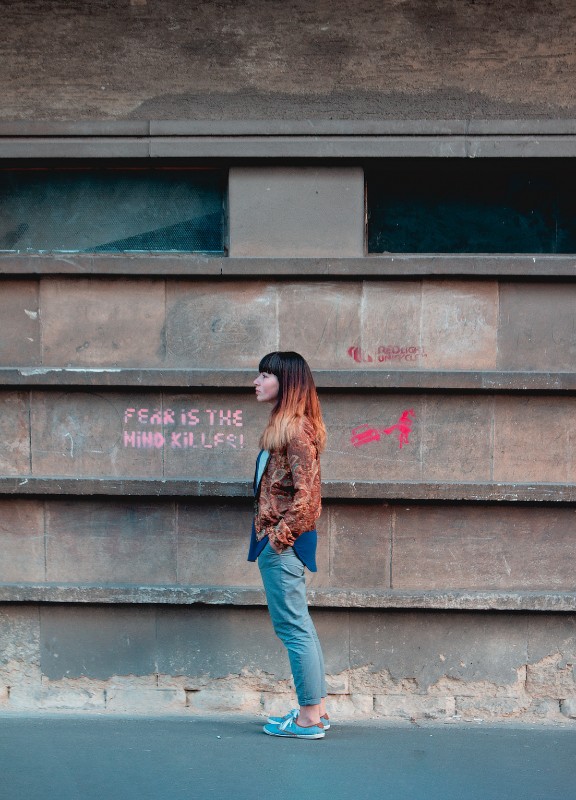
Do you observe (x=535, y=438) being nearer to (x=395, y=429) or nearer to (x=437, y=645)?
(x=395, y=429)

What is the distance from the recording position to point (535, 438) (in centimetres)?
505

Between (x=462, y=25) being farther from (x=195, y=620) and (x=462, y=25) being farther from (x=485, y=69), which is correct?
(x=195, y=620)

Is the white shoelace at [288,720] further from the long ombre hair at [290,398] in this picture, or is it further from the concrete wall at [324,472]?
the long ombre hair at [290,398]

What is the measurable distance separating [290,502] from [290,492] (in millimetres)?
51

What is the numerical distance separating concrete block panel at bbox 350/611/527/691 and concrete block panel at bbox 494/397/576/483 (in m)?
0.86

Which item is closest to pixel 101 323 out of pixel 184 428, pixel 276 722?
pixel 184 428

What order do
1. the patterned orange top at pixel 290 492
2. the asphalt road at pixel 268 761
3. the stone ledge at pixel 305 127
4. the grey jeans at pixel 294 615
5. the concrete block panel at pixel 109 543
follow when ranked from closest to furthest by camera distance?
the asphalt road at pixel 268 761 → the patterned orange top at pixel 290 492 → the grey jeans at pixel 294 615 → the stone ledge at pixel 305 127 → the concrete block panel at pixel 109 543

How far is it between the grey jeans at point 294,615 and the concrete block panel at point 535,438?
1.48 m

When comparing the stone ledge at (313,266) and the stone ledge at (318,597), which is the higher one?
the stone ledge at (313,266)

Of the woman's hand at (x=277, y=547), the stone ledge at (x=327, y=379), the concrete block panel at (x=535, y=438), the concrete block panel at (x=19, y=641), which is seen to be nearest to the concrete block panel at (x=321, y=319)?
the stone ledge at (x=327, y=379)

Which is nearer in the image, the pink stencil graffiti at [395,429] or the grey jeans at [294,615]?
the grey jeans at [294,615]

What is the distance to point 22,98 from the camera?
16.6ft

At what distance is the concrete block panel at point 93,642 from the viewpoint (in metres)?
5.14

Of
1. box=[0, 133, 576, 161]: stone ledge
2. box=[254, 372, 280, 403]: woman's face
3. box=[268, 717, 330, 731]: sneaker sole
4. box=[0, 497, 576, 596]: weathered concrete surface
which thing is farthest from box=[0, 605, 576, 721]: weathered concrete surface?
box=[0, 133, 576, 161]: stone ledge
